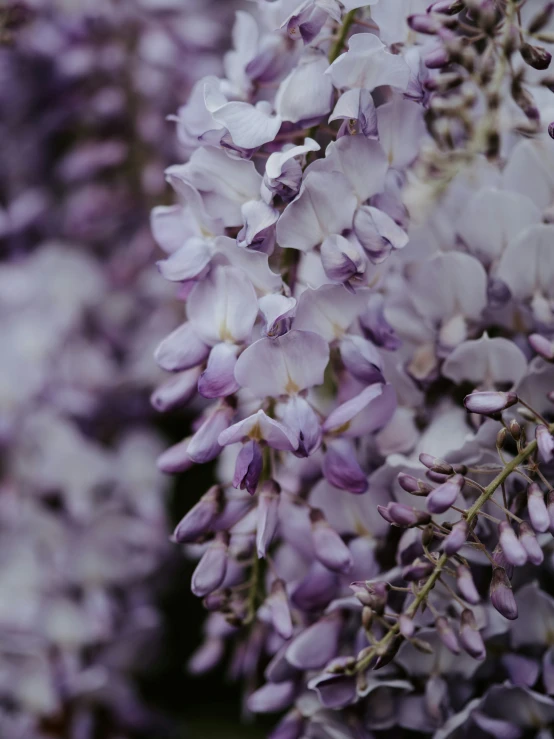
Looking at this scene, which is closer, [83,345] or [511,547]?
[511,547]

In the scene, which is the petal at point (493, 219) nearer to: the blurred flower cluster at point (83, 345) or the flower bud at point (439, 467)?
the flower bud at point (439, 467)

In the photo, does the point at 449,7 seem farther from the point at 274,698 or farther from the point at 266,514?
the point at 274,698

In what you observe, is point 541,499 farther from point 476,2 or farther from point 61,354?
point 61,354

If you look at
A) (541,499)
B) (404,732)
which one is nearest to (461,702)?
(404,732)

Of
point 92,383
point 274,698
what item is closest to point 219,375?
point 274,698

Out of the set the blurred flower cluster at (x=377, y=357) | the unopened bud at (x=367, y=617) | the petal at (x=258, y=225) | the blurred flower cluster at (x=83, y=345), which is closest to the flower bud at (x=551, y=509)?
the blurred flower cluster at (x=377, y=357)
